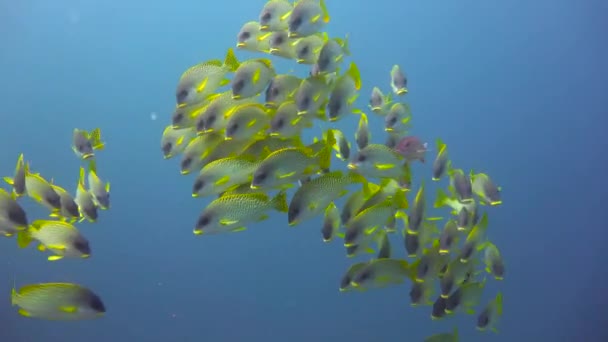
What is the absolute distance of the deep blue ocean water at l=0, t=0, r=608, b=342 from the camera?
32.1 feet

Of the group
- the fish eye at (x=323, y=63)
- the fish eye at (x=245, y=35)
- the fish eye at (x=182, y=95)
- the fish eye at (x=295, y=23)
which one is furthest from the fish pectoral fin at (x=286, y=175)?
the fish eye at (x=245, y=35)

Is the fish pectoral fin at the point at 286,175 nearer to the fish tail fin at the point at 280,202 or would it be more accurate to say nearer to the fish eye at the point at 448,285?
the fish tail fin at the point at 280,202

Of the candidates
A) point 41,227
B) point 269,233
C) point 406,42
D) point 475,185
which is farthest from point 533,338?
point 41,227

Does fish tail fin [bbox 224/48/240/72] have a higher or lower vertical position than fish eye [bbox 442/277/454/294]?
higher

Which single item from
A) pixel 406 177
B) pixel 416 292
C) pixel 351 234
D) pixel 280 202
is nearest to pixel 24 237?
pixel 280 202

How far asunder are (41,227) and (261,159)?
1.44 meters

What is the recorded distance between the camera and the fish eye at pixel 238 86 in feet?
10.5

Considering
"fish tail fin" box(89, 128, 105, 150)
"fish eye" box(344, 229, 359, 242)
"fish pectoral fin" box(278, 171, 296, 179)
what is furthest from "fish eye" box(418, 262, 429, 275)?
"fish tail fin" box(89, 128, 105, 150)

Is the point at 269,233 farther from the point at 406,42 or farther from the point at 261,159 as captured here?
the point at 261,159

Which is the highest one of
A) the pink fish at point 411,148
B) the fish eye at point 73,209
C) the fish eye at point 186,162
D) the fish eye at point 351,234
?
the fish eye at point 73,209

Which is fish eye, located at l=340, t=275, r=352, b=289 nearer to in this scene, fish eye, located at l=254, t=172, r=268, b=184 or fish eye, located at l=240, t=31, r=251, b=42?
fish eye, located at l=254, t=172, r=268, b=184

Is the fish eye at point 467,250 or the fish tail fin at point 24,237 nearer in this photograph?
the fish tail fin at point 24,237

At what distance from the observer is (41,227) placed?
3170mm

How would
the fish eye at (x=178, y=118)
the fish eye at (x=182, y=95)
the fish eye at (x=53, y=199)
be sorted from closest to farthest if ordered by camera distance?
the fish eye at (x=182, y=95) < the fish eye at (x=178, y=118) < the fish eye at (x=53, y=199)
